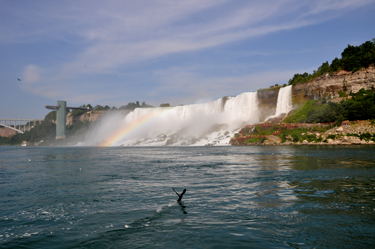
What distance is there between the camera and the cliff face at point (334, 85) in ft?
196

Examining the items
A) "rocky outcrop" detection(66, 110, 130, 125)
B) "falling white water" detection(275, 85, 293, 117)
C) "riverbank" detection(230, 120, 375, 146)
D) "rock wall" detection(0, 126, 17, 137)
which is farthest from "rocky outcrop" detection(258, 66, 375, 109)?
"rock wall" detection(0, 126, 17, 137)

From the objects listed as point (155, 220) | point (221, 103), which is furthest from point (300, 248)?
point (221, 103)

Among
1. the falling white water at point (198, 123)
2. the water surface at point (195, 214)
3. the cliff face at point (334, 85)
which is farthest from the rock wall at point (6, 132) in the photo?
the water surface at point (195, 214)

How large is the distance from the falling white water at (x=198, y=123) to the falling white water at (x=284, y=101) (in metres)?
5.90

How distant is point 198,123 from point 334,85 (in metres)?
36.9

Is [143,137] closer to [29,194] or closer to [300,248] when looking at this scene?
[29,194]

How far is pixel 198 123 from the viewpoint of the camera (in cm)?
8156

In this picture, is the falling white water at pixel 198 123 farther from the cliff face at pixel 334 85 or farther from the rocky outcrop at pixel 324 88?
the cliff face at pixel 334 85

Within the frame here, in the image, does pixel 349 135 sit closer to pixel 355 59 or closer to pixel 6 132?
pixel 355 59

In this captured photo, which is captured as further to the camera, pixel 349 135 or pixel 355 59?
pixel 355 59

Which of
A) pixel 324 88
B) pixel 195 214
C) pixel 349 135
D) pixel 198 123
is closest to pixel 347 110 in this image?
pixel 349 135

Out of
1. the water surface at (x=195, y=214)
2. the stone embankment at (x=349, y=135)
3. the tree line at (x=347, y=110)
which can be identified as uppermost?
the tree line at (x=347, y=110)

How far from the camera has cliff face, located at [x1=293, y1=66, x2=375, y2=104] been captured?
196ft

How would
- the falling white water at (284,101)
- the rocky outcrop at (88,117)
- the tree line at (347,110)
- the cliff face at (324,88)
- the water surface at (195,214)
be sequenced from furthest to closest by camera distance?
the rocky outcrop at (88,117) < the falling white water at (284,101) < the cliff face at (324,88) < the tree line at (347,110) < the water surface at (195,214)
